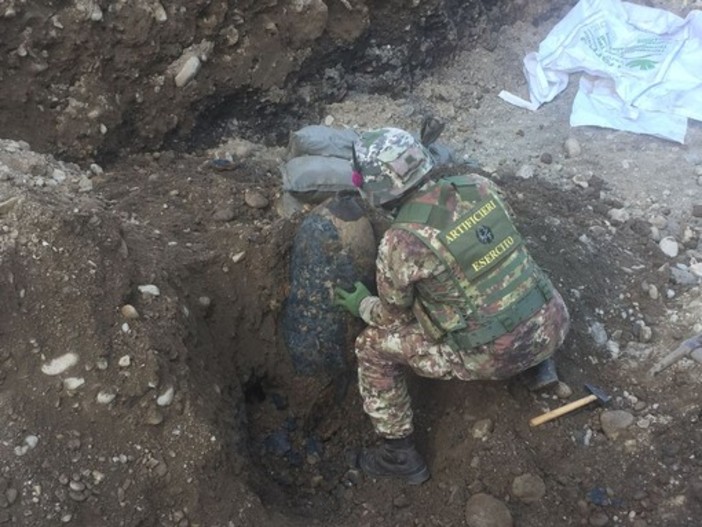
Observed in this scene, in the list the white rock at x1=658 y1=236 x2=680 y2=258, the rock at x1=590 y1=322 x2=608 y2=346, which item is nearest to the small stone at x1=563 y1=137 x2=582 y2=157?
the white rock at x1=658 y1=236 x2=680 y2=258

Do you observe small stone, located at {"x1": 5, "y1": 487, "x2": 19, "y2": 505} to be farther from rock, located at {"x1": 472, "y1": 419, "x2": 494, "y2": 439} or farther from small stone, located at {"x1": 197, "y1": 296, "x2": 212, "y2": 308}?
rock, located at {"x1": 472, "y1": 419, "x2": 494, "y2": 439}

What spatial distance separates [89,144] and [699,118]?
168 inches

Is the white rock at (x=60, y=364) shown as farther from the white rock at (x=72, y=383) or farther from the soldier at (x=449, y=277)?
the soldier at (x=449, y=277)

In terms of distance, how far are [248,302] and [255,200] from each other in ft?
2.22

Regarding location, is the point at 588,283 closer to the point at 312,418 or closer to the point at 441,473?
the point at 441,473

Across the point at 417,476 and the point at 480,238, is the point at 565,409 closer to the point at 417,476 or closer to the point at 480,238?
the point at 417,476

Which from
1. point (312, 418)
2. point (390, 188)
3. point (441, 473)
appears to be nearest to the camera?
point (390, 188)

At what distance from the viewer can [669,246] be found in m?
4.53

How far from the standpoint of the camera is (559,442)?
10.9 ft

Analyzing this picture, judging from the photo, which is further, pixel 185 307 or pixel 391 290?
pixel 185 307

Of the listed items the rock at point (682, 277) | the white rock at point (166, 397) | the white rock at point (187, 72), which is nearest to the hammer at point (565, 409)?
the rock at point (682, 277)

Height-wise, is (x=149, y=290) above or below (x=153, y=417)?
above

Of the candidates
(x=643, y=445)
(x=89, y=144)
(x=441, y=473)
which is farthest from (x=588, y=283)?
(x=89, y=144)

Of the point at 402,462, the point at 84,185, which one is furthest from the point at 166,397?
the point at 84,185
